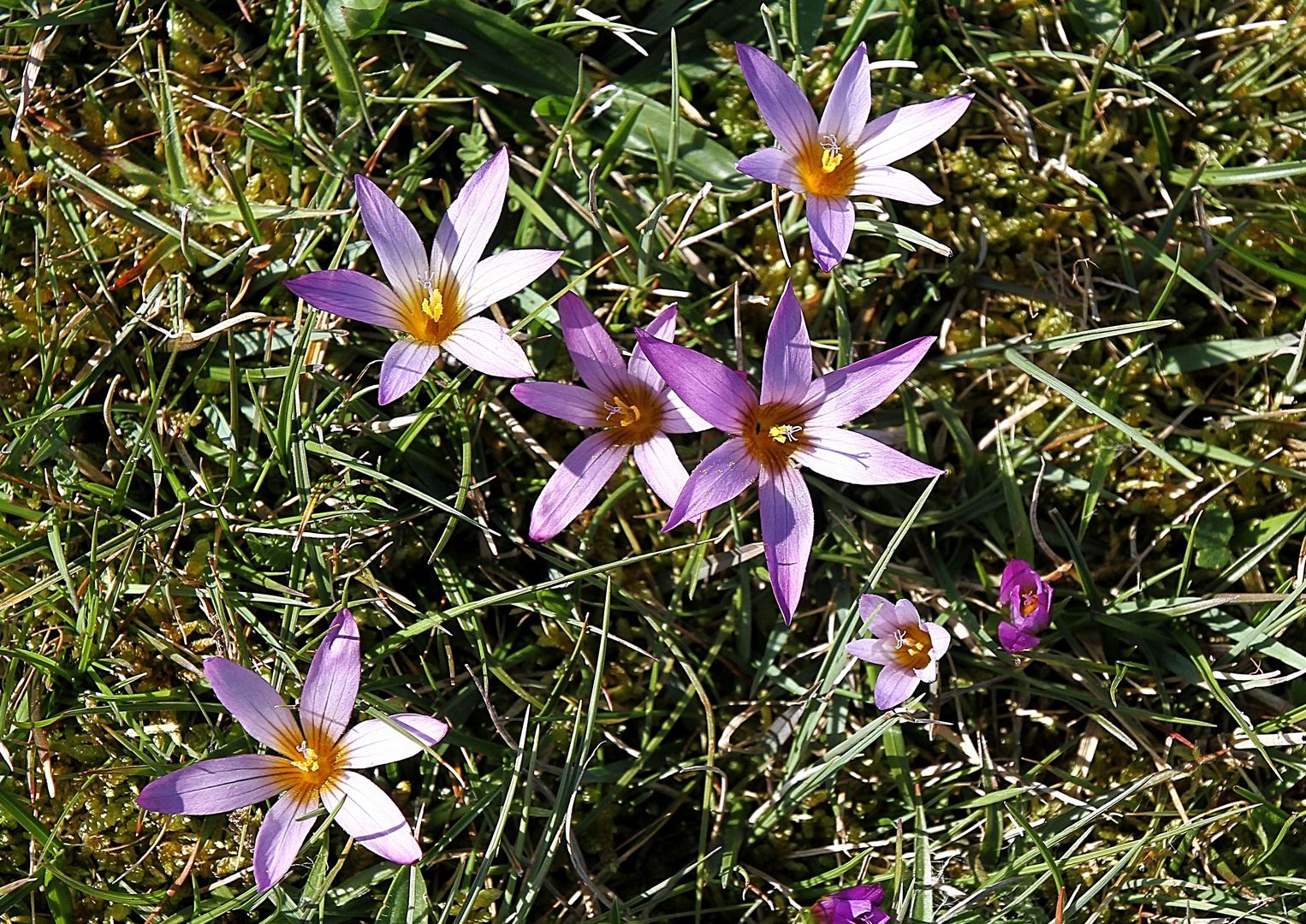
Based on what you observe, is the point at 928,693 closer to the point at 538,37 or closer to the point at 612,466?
the point at 612,466

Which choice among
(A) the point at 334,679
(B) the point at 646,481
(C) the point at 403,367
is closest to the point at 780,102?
(B) the point at 646,481

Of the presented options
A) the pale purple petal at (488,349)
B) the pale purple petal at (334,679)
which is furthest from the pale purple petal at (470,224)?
the pale purple petal at (334,679)

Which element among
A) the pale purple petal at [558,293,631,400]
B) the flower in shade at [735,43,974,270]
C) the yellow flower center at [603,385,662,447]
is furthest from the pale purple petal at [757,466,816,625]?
the flower in shade at [735,43,974,270]

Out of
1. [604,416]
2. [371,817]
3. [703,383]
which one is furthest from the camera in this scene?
[604,416]

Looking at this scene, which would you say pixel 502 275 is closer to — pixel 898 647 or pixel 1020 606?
pixel 898 647

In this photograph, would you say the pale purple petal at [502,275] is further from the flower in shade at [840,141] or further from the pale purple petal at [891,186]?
the pale purple petal at [891,186]

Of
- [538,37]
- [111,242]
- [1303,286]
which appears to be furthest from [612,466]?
[1303,286]

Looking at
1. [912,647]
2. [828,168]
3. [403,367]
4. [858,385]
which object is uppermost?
[828,168]
